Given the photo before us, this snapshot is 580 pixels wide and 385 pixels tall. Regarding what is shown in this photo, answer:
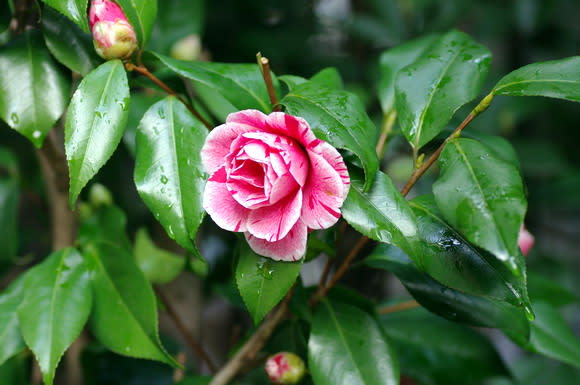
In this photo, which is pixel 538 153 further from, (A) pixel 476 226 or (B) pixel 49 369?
(B) pixel 49 369

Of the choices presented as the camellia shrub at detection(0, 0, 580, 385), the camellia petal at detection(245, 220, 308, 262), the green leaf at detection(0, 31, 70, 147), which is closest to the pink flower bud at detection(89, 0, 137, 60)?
the camellia shrub at detection(0, 0, 580, 385)

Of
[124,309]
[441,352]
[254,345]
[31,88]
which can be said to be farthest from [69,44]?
[441,352]

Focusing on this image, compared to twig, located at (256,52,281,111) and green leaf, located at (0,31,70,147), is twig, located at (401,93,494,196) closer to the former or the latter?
twig, located at (256,52,281,111)

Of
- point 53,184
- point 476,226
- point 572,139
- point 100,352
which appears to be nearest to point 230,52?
point 53,184

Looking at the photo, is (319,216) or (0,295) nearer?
(319,216)

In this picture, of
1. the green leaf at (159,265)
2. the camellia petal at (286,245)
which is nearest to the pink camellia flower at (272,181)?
the camellia petal at (286,245)

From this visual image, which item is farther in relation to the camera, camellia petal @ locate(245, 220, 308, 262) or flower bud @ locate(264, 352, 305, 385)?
flower bud @ locate(264, 352, 305, 385)
